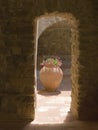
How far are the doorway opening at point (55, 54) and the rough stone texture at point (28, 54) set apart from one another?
0.21m

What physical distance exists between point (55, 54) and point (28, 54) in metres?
6.27

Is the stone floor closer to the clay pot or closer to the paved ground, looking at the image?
the paved ground

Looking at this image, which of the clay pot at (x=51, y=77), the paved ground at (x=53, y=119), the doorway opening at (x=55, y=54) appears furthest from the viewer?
the clay pot at (x=51, y=77)

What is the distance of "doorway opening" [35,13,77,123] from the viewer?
447 centimetres

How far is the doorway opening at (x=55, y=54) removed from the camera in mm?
4473

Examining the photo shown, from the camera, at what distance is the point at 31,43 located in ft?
13.4

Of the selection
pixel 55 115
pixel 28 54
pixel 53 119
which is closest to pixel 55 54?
pixel 55 115

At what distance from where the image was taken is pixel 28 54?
4.10m

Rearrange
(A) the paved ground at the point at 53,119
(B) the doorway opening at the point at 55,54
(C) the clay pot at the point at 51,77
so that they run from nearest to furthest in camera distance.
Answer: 1. (A) the paved ground at the point at 53,119
2. (B) the doorway opening at the point at 55,54
3. (C) the clay pot at the point at 51,77

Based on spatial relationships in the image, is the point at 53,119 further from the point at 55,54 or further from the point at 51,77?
the point at 55,54

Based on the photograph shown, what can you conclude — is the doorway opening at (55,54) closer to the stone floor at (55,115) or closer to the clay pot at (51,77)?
the stone floor at (55,115)

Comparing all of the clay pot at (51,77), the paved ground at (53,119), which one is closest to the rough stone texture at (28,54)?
the paved ground at (53,119)

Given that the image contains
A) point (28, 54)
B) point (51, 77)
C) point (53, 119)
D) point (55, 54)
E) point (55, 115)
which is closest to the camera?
point (28, 54)

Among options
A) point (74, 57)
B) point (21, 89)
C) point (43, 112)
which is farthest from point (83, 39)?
point (43, 112)
